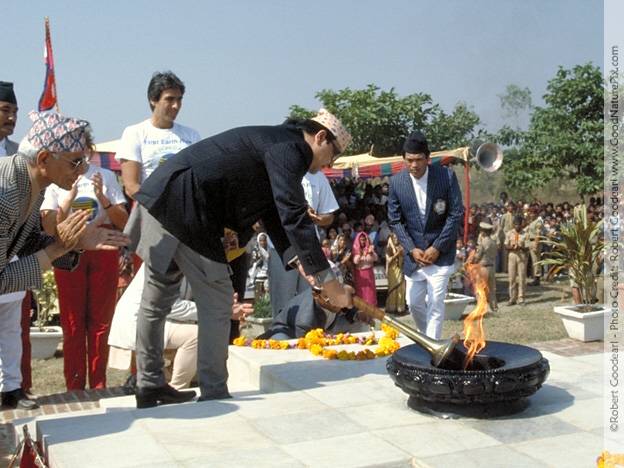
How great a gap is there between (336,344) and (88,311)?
1.91 m

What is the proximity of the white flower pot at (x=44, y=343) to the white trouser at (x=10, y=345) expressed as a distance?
2755 millimetres

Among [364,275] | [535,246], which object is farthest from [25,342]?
[535,246]

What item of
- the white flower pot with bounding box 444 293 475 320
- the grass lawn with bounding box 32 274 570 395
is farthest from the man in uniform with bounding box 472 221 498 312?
the white flower pot with bounding box 444 293 475 320

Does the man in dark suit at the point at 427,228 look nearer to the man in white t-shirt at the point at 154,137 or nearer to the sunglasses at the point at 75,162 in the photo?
the man in white t-shirt at the point at 154,137

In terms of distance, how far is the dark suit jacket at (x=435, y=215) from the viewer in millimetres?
6469

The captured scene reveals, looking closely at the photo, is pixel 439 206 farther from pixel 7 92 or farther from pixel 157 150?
pixel 7 92

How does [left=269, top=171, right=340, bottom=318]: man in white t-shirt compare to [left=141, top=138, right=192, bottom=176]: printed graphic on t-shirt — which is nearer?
[left=141, top=138, right=192, bottom=176]: printed graphic on t-shirt

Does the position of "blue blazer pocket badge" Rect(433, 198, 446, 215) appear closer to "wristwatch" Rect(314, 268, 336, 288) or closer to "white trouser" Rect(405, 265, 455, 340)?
"white trouser" Rect(405, 265, 455, 340)

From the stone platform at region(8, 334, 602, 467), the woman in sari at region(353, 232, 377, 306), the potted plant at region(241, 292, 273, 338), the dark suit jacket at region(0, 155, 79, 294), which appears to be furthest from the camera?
the woman in sari at region(353, 232, 377, 306)

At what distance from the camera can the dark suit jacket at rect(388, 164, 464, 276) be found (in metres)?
6.47

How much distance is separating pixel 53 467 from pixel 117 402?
159 centimetres

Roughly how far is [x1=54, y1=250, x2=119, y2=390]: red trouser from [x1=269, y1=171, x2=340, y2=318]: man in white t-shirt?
55.8 inches

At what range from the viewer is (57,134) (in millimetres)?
3756

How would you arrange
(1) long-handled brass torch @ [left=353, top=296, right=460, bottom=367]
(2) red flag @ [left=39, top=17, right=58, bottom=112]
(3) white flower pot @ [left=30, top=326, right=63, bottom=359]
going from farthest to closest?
(2) red flag @ [left=39, top=17, right=58, bottom=112], (3) white flower pot @ [left=30, top=326, right=63, bottom=359], (1) long-handled brass torch @ [left=353, top=296, right=460, bottom=367]
